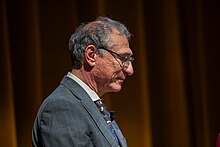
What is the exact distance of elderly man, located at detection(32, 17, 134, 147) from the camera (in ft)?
4.12

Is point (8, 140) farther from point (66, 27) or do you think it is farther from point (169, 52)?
point (169, 52)

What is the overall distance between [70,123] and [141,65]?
143 centimetres

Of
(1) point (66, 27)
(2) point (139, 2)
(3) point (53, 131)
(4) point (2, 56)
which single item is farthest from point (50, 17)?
(3) point (53, 131)

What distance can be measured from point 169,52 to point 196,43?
0.18 metres

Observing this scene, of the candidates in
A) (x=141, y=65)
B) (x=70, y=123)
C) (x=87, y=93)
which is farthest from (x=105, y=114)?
(x=141, y=65)

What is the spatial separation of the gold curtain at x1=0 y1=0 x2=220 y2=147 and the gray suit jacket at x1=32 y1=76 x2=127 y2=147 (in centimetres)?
104

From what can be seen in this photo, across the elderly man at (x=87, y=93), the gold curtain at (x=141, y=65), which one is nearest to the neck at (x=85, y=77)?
the elderly man at (x=87, y=93)

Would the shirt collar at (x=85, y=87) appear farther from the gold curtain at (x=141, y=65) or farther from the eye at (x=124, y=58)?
the gold curtain at (x=141, y=65)

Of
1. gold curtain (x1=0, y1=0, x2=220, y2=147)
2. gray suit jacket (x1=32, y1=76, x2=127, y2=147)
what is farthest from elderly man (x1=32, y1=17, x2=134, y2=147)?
gold curtain (x1=0, y1=0, x2=220, y2=147)

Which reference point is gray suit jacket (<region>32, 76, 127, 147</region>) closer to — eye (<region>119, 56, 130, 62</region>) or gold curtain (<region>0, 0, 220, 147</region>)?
eye (<region>119, 56, 130, 62</region>)

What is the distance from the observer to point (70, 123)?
4.13 ft

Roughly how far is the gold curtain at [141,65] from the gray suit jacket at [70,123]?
3.43ft

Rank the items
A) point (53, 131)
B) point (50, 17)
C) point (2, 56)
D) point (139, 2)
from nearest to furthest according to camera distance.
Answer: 1. point (53, 131)
2. point (2, 56)
3. point (50, 17)
4. point (139, 2)

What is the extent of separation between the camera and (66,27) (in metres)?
2.52
